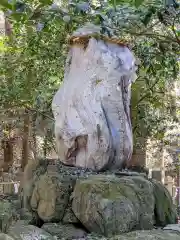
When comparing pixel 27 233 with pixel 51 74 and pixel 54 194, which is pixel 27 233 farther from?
pixel 51 74

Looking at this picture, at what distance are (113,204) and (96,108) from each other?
1093mm

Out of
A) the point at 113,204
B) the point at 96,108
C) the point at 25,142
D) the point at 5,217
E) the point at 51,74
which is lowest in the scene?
the point at 5,217

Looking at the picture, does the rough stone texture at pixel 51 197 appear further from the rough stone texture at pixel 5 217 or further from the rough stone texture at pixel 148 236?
the rough stone texture at pixel 148 236

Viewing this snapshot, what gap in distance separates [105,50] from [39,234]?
1944 mm

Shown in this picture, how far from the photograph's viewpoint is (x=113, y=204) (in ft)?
10.5

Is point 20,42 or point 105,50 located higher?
point 20,42

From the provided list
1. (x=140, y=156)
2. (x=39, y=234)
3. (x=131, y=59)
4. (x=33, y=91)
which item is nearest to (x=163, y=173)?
(x=140, y=156)

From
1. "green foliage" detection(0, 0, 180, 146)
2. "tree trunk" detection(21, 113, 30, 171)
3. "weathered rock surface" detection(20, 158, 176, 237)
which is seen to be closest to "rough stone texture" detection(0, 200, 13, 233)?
"weathered rock surface" detection(20, 158, 176, 237)

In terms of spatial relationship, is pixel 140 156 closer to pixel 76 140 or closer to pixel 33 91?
pixel 33 91

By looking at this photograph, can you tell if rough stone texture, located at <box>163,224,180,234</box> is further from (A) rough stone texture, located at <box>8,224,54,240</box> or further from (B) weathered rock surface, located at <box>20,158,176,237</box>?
(A) rough stone texture, located at <box>8,224,54,240</box>

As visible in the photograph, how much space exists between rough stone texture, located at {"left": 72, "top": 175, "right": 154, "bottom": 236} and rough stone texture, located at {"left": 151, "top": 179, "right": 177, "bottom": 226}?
14 centimetres

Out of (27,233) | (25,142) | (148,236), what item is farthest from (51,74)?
(148,236)

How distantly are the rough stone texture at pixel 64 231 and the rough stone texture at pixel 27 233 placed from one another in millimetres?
85

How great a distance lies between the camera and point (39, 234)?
3080mm
